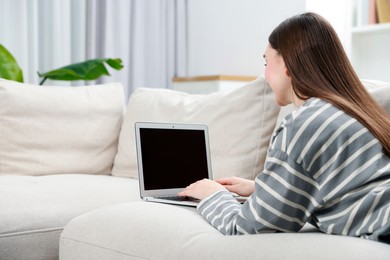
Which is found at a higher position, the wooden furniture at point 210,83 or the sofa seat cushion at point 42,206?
the wooden furniture at point 210,83

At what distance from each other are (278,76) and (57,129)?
4.45ft

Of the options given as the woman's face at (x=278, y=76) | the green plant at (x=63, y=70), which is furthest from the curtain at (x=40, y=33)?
the woman's face at (x=278, y=76)

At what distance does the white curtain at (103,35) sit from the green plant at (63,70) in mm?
465

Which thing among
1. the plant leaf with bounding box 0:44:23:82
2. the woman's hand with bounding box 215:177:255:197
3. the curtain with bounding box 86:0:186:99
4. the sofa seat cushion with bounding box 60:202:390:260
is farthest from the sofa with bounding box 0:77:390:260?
the curtain with bounding box 86:0:186:99

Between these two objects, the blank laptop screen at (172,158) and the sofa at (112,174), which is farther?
the blank laptop screen at (172,158)

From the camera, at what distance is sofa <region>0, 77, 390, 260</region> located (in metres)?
1.14

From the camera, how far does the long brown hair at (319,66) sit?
1.21m

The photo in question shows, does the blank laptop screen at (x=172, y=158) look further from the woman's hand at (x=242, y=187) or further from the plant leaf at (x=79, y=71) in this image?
the plant leaf at (x=79, y=71)

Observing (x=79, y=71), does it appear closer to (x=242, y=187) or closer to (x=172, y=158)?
(x=172, y=158)

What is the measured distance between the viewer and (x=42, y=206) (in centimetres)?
175

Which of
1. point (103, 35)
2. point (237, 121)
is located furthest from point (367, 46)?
point (237, 121)

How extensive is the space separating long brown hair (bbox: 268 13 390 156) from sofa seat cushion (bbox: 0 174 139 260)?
0.82m

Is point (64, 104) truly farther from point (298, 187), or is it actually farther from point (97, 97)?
point (298, 187)

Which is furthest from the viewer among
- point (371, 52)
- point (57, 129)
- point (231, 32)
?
point (231, 32)
